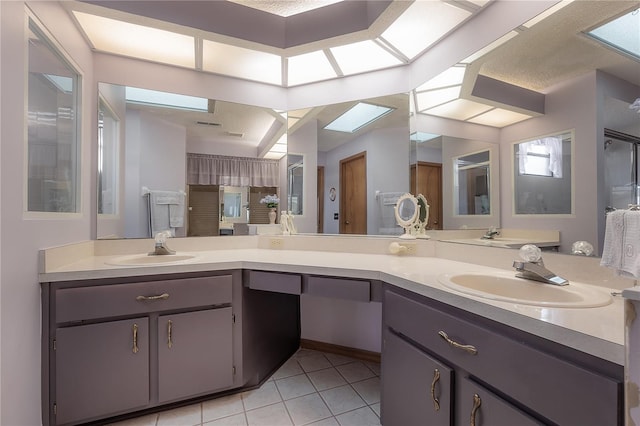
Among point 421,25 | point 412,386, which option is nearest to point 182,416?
point 412,386

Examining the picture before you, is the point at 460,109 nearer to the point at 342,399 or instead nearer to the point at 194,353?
the point at 342,399

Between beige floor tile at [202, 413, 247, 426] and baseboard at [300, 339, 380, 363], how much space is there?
0.86 metres

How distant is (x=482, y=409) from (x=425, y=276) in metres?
0.48

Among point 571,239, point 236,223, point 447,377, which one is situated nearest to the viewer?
point 447,377

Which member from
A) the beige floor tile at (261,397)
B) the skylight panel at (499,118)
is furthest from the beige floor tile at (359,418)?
the skylight panel at (499,118)

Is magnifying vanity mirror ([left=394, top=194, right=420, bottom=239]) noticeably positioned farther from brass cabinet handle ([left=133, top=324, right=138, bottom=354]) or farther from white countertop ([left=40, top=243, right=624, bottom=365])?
brass cabinet handle ([left=133, top=324, right=138, bottom=354])

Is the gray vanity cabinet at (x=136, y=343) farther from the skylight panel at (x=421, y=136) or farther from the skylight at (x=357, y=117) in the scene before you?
the skylight panel at (x=421, y=136)

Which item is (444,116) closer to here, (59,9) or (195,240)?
(195,240)

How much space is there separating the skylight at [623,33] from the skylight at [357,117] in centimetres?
114

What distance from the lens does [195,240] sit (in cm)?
203

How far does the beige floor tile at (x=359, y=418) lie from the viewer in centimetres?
146

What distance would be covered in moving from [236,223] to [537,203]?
6.14 feet

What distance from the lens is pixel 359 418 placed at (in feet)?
4.91

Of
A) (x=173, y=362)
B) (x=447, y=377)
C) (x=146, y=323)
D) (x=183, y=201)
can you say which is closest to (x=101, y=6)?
(x=183, y=201)
